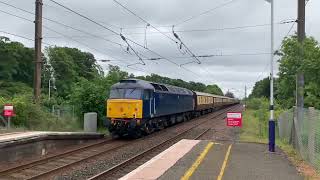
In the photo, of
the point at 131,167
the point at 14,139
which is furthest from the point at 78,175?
the point at 14,139

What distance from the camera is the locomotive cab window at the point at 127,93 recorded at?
95.6ft

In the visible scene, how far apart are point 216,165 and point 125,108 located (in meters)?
15.0

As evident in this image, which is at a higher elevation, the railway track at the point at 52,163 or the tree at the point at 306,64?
the tree at the point at 306,64

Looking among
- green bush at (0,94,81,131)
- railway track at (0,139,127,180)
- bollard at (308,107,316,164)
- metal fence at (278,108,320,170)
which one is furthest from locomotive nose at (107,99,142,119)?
bollard at (308,107,316,164)

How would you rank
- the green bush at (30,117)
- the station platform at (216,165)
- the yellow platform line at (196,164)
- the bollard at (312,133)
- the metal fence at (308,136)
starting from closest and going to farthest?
the yellow platform line at (196,164) < the station platform at (216,165) < the metal fence at (308,136) < the bollard at (312,133) < the green bush at (30,117)

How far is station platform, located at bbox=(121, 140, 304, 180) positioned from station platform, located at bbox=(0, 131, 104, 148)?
211 inches

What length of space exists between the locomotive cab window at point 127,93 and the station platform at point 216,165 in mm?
9930

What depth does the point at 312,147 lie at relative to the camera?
14547 mm

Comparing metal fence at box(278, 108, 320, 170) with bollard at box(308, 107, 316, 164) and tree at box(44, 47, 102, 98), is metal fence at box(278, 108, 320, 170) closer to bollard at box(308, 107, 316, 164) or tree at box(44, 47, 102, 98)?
bollard at box(308, 107, 316, 164)

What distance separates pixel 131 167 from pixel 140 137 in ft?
41.9

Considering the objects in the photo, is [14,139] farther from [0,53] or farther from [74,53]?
[74,53]

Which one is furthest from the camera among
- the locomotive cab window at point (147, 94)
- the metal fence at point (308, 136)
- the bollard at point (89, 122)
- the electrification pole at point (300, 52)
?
the bollard at point (89, 122)

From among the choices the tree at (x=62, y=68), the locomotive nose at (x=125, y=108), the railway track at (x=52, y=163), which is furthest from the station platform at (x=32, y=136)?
the tree at (x=62, y=68)

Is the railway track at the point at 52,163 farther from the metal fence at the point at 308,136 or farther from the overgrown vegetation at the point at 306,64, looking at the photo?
the overgrown vegetation at the point at 306,64
